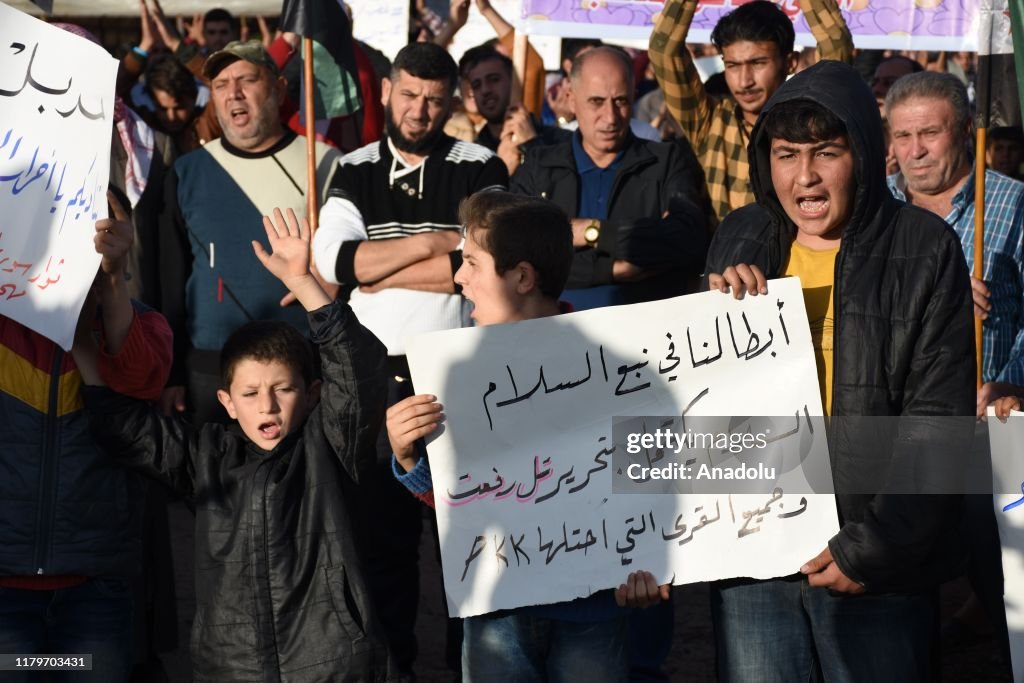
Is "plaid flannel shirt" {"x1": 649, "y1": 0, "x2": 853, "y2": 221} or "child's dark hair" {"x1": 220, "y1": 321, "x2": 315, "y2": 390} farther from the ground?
"plaid flannel shirt" {"x1": 649, "y1": 0, "x2": 853, "y2": 221}

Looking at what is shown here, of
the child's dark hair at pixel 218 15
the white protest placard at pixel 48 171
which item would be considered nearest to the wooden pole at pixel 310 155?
the white protest placard at pixel 48 171

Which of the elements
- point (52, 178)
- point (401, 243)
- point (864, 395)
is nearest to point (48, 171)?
point (52, 178)

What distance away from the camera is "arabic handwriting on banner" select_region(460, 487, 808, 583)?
332cm

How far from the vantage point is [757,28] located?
5277 millimetres

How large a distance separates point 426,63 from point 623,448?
2.44 meters

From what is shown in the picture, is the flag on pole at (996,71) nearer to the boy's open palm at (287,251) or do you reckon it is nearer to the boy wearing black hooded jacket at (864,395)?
A: the boy wearing black hooded jacket at (864,395)

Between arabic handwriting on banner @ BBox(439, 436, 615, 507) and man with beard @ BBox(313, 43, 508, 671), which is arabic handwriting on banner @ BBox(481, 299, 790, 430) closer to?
arabic handwriting on banner @ BBox(439, 436, 615, 507)

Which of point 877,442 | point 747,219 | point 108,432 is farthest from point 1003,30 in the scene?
point 108,432

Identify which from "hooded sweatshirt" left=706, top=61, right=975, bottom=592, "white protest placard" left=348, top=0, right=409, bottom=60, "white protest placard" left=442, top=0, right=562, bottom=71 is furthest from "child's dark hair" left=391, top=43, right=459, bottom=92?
"white protest placard" left=442, top=0, right=562, bottom=71

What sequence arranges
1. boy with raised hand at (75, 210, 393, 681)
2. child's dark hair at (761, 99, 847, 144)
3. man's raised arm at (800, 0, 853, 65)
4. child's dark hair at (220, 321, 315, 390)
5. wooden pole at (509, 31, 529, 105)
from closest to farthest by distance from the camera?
1. child's dark hair at (761, 99, 847, 144)
2. boy with raised hand at (75, 210, 393, 681)
3. child's dark hair at (220, 321, 315, 390)
4. man's raised arm at (800, 0, 853, 65)
5. wooden pole at (509, 31, 529, 105)

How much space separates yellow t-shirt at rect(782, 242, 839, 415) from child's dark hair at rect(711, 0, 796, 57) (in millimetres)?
2098

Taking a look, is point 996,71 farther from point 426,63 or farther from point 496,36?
point 496,36

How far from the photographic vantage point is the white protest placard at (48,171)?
3.70 meters

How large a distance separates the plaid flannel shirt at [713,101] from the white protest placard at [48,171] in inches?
95.5
